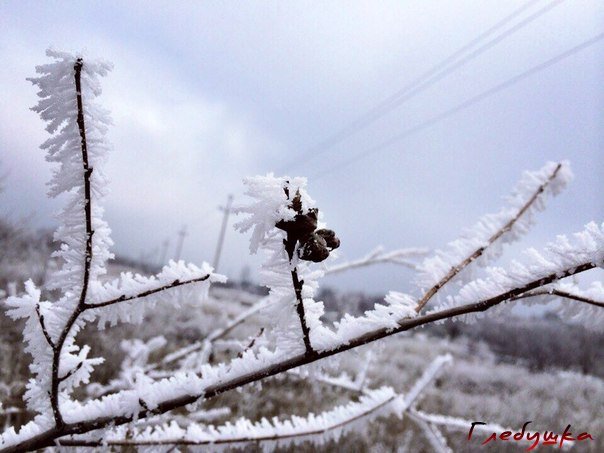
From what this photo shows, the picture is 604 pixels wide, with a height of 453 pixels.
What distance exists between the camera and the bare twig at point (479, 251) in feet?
2.15

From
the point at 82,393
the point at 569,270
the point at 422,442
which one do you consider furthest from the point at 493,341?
the point at 569,270

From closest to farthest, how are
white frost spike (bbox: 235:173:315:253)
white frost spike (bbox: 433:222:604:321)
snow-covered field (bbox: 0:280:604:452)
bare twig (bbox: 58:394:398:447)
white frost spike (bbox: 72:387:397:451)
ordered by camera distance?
white frost spike (bbox: 235:173:315:253)
white frost spike (bbox: 433:222:604:321)
bare twig (bbox: 58:394:398:447)
white frost spike (bbox: 72:387:397:451)
snow-covered field (bbox: 0:280:604:452)

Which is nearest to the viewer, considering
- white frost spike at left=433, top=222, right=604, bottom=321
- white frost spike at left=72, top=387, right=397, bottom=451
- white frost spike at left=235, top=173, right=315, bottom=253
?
white frost spike at left=235, top=173, right=315, bottom=253

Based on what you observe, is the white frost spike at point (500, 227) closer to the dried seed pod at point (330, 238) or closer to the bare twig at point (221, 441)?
the dried seed pod at point (330, 238)

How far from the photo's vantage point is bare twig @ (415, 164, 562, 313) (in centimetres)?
66

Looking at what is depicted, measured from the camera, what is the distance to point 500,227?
805 mm

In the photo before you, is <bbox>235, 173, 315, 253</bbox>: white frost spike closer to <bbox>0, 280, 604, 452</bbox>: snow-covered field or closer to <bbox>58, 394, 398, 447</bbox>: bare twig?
<bbox>0, 280, 604, 452</bbox>: snow-covered field

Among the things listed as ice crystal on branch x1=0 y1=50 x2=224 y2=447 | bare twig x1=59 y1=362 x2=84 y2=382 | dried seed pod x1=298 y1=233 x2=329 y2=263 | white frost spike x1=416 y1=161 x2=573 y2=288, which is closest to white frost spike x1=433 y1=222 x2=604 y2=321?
white frost spike x1=416 y1=161 x2=573 y2=288

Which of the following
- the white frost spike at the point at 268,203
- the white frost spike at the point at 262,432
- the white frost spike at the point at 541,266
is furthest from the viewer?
the white frost spike at the point at 262,432

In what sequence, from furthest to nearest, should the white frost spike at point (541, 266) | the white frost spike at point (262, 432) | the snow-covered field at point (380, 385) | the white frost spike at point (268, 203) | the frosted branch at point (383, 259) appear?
the snow-covered field at point (380, 385), the frosted branch at point (383, 259), the white frost spike at point (262, 432), the white frost spike at point (541, 266), the white frost spike at point (268, 203)

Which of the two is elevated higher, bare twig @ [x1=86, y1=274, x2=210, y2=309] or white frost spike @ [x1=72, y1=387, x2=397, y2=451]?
bare twig @ [x1=86, y1=274, x2=210, y2=309]

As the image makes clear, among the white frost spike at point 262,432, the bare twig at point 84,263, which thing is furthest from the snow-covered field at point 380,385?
the bare twig at point 84,263

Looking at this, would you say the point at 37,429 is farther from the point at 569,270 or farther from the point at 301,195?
the point at 569,270

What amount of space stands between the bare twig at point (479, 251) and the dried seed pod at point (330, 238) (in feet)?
0.77
